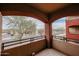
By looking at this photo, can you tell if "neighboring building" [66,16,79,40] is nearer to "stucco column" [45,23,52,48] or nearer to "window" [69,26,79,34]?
"window" [69,26,79,34]

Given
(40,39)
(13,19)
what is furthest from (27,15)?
(40,39)

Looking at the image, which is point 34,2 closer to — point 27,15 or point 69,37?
point 27,15

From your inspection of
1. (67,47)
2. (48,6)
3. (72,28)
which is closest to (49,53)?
(67,47)

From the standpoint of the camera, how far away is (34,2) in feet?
6.46

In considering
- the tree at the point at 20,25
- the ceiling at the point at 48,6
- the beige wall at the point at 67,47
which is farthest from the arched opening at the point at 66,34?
the tree at the point at 20,25

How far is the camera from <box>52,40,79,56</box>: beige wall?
200cm

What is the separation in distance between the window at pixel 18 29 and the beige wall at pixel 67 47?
46 centimetres

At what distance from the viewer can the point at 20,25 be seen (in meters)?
2.01

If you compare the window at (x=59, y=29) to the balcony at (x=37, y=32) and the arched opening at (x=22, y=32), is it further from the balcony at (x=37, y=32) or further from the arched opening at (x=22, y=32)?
the arched opening at (x=22, y=32)

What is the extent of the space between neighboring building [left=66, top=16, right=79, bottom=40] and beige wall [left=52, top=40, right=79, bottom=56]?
0.15 metres

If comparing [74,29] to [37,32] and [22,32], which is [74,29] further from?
[22,32]

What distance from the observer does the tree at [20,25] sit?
1.99 meters

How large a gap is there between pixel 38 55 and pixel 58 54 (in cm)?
38

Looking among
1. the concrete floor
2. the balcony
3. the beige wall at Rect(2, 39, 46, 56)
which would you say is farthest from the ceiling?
the concrete floor
